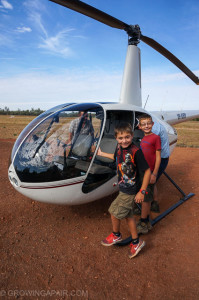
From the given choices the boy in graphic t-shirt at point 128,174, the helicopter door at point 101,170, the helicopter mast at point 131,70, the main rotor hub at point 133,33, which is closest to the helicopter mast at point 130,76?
the helicopter mast at point 131,70

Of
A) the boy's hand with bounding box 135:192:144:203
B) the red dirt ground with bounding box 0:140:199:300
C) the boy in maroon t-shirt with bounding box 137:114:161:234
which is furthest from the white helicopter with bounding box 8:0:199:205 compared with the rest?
the boy's hand with bounding box 135:192:144:203

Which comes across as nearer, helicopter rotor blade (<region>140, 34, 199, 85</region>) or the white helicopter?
the white helicopter

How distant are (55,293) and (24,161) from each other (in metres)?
1.67

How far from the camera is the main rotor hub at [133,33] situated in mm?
5457

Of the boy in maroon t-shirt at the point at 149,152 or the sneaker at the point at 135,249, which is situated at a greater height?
the boy in maroon t-shirt at the point at 149,152

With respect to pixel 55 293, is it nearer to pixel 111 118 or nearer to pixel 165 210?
pixel 165 210

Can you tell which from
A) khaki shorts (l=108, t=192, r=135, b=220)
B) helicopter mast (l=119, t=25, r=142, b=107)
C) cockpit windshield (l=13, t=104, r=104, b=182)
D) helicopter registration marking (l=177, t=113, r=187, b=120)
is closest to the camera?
khaki shorts (l=108, t=192, r=135, b=220)

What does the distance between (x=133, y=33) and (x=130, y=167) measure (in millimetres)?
4467

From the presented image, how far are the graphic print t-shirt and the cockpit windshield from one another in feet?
2.07

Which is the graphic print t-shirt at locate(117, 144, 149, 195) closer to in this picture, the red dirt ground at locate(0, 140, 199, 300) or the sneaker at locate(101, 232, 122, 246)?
the sneaker at locate(101, 232, 122, 246)

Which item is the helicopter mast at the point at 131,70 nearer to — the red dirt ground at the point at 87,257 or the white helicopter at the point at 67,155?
the white helicopter at the point at 67,155

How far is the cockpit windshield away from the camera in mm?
2889

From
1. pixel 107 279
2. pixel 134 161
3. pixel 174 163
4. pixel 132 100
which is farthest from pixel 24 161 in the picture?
pixel 174 163

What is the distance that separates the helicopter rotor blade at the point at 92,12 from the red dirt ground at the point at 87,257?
3.67 meters
